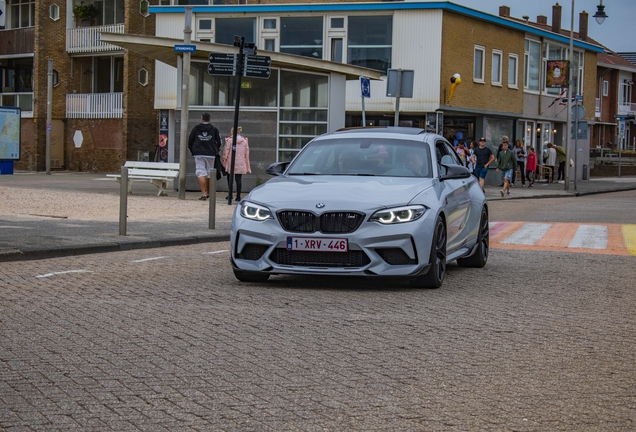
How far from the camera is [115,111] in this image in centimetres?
4834

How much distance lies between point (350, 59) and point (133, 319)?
3404cm

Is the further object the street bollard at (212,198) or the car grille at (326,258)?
the street bollard at (212,198)

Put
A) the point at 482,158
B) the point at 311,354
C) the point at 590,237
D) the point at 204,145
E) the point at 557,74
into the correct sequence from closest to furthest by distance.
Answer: the point at 311,354, the point at 590,237, the point at 204,145, the point at 482,158, the point at 557,74

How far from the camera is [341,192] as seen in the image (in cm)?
960

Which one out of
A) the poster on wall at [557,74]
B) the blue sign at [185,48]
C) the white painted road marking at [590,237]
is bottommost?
the white painted road marking at [590,237]

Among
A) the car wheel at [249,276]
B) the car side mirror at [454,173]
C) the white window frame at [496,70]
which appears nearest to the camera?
the car wheel at [249,276]

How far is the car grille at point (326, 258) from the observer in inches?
369

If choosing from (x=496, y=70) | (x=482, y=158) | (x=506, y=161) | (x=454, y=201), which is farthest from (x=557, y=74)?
(x=454, y=201)

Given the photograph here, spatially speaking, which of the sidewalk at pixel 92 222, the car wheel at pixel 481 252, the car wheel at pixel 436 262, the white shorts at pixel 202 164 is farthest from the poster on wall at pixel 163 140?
→ the car wheel at pixel 436 262

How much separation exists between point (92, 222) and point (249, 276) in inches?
306

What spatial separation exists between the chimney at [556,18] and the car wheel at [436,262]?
66386mm

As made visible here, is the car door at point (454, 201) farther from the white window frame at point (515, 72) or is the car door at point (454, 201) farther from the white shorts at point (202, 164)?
the white window frame at point (515, 72)

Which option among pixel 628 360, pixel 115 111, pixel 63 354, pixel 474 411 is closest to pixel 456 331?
pixel 628 360

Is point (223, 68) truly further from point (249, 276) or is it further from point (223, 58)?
point (249, 276)
